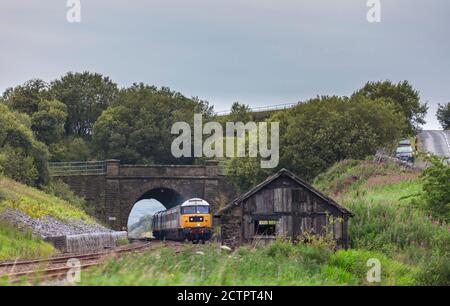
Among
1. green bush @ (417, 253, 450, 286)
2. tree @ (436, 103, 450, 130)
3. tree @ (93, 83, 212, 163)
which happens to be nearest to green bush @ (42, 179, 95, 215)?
tree @ (93, 83, 212, 163)

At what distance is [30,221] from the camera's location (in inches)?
1763

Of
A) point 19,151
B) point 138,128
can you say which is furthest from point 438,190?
point 138,128

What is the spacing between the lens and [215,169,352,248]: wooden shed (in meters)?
40.2

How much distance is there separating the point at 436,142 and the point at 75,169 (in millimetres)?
34979

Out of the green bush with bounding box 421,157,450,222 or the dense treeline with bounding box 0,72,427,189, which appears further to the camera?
the dense treeline with bounding box 0,72,427,189

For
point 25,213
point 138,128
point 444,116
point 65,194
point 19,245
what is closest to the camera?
point 19,245

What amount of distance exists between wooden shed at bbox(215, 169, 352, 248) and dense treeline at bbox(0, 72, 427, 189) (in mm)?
19739

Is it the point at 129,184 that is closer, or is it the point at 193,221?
the point at 193,221

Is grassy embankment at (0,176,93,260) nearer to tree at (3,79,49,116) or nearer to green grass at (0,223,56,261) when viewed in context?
green grass at (0,223,56,261)

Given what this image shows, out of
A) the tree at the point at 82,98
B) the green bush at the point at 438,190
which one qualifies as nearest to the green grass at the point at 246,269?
the green bush at the point at 438,190

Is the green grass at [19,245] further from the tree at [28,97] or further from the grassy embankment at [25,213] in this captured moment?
the tree at [28,97]

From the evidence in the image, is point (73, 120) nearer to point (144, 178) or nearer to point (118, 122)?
point (118, 122)

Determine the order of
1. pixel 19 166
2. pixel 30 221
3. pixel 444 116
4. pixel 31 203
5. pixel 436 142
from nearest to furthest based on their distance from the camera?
pixel 30 221, pixel 31 203, pixel 19 166, pixel 436 142, pixel 444 116

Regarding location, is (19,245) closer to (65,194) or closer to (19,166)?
(19,166)
